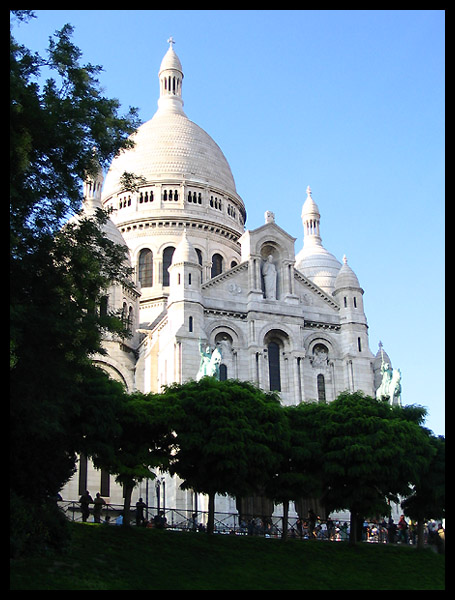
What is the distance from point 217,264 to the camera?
69.8m

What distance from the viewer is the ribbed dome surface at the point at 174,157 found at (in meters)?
72.4

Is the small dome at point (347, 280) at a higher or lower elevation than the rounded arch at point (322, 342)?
higher

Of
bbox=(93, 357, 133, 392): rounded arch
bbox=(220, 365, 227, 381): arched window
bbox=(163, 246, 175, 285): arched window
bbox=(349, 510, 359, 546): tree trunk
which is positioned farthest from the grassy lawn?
bbox=(163, 246, 175, 285): arched window

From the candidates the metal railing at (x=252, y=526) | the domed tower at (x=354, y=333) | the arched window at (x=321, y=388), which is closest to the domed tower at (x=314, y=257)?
the domed tower at (x=354, y=333)

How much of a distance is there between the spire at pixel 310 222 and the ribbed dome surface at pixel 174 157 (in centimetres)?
698

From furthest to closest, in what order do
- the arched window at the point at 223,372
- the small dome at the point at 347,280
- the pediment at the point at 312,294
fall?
1. the small dome at the point at 347,280
2. the pediment at the point at 312,294
3. the arched window at the point at 223,372

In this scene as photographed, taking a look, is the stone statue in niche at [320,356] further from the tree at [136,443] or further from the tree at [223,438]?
the tree at [136,443]

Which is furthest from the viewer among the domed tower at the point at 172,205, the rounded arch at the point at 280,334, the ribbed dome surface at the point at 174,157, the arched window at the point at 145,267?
the ribbed dome surface at the point at 174,157

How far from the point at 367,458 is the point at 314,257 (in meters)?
37.5

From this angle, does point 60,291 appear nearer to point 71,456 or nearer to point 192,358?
point 71,456

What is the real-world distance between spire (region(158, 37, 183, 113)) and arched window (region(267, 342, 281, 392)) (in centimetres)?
3698

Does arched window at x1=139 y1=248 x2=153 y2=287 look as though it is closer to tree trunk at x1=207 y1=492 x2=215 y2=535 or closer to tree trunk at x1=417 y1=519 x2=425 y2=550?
tree trunk at x1=207 y1=492 x2=215 y2=535

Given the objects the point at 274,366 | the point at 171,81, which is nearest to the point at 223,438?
the point at 274,366
